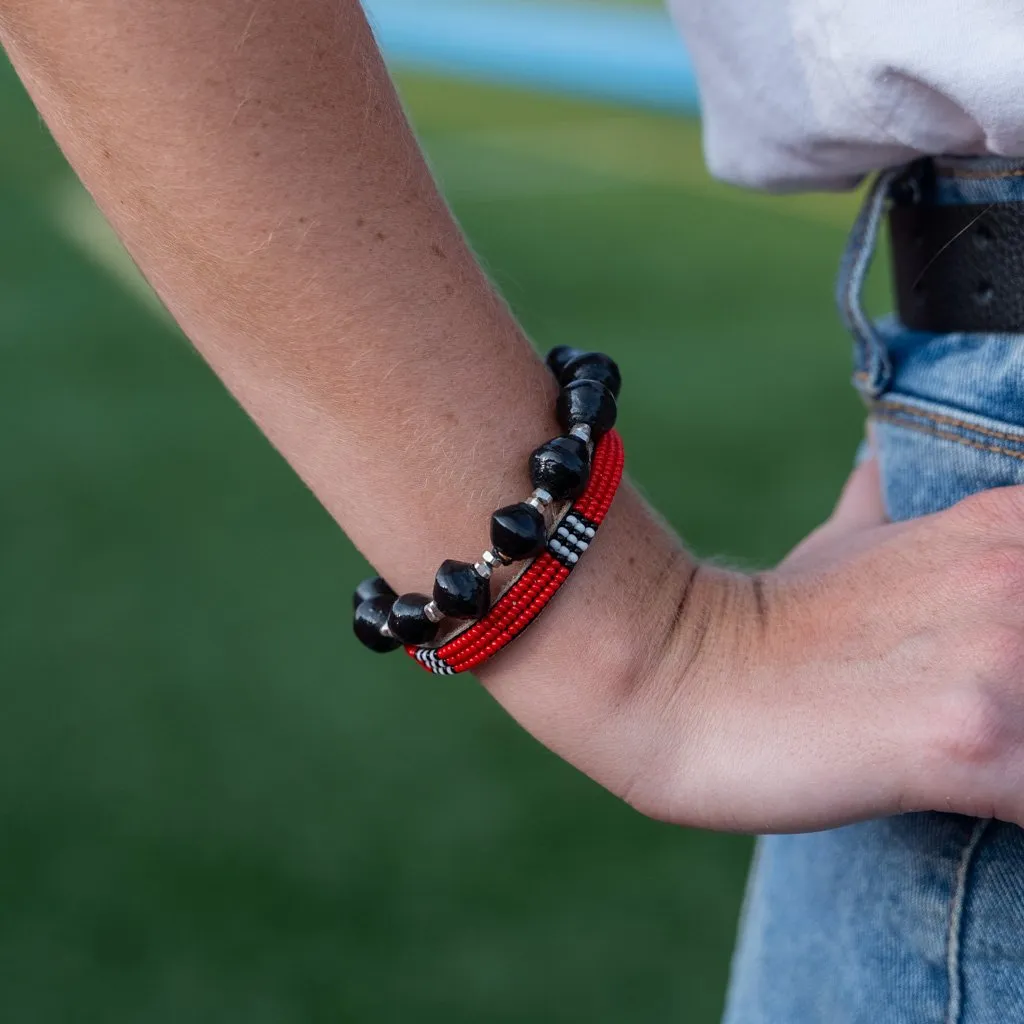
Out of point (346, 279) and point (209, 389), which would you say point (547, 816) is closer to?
point (346, 279)

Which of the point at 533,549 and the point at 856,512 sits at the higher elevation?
the point at 533,549

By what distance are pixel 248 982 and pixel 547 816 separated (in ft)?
2.07

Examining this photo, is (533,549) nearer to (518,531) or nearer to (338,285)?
(518,531)

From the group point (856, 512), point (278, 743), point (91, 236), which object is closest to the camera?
point (856, 512)

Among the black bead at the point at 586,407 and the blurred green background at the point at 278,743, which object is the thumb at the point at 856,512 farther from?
the black bead at the point at 586,407

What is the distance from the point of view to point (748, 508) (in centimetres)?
335

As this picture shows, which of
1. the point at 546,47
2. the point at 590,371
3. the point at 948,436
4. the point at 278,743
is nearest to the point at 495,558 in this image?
the point at 590,371

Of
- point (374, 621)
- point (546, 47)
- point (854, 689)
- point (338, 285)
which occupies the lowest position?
point (546, 47)

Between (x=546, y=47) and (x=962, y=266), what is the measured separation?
884 cm

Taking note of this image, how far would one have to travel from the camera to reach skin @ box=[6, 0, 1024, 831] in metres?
0.61

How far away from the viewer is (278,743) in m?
2.46

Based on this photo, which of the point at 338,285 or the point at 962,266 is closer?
the point at 338,285

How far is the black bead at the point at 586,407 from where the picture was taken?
0.71 meters

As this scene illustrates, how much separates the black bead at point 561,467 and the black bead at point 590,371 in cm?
6
